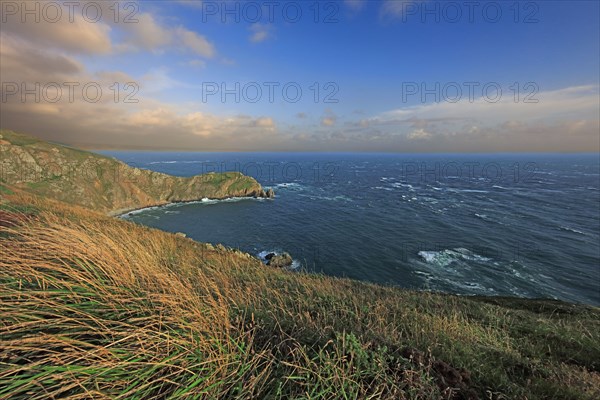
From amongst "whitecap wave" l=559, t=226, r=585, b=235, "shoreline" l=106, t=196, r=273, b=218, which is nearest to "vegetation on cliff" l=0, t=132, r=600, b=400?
"whitecap wave" l=559, t=226, r=585, b=235

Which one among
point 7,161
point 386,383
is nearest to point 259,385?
point 386,383

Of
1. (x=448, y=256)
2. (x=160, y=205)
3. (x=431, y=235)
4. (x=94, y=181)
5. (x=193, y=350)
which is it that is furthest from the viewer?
(x=160, y=205)

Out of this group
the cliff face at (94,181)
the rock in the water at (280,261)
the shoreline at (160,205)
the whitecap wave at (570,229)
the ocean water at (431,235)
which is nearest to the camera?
the ocean water at (431,235)

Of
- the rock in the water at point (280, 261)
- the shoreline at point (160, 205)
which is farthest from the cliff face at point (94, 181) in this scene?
Answer: the rock in the water at point (280, 261)

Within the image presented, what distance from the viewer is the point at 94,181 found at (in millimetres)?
91562

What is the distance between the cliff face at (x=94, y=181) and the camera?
79.3 meters

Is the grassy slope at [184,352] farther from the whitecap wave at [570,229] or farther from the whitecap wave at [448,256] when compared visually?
the whitecap wave at [570,229]

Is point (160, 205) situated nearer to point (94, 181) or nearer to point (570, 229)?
point (94, 181)

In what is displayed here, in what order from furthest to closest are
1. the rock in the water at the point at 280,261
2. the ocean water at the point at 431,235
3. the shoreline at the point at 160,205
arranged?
the shoreline at the point at 160,205 → the rock in the water at the point at 280,261 → the ocean water at the point at 431,235

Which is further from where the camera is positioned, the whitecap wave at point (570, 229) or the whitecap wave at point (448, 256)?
the whitecap wave at point (570, 229)

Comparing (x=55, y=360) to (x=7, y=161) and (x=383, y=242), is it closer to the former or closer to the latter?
(x=383, y=242)

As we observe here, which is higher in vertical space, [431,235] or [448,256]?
[431,235]

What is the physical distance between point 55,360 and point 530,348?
846 centimetres

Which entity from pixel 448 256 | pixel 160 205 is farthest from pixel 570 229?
pixel 160 205
